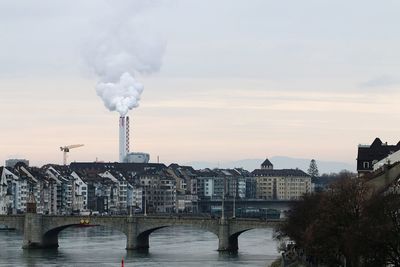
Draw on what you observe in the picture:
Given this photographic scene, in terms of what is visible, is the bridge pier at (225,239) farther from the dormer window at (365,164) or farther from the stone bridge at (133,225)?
the dormer window at (365,164)

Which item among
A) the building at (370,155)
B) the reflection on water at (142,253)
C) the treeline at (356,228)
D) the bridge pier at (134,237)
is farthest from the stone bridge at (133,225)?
the treeline at (356,228)

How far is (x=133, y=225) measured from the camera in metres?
109

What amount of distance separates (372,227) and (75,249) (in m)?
58.8

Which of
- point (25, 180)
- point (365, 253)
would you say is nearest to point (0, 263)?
point (365, 253)

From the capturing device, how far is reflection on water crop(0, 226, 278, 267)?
9025 cm

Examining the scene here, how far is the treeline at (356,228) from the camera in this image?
170 ft

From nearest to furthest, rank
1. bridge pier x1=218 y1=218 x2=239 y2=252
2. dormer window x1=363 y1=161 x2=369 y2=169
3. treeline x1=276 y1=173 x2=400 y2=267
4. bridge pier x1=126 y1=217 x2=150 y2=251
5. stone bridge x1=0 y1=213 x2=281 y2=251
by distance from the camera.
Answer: treeline x1=276 y1=173 x2=400 y2=267, bridge pier x1=218 y1=218 x2=239 y2=252, stone bridge x1=0 y1=213 x2=281 y2=251, bridge pier x1=126 y1=217 x2=150 y2=251, dormer window x1=363 y1=161 x2=369 y2=169

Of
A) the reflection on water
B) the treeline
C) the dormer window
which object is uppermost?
the dormer window

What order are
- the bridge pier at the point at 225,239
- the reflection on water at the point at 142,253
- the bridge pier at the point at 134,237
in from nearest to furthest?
the reflection on water at the point at 142,253
the bridge pier at the point at 225,239
the bridge pier at the point at 134,237

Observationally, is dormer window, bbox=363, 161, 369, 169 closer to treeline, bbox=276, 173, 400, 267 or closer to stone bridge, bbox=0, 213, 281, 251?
stone bridge, bbox=0, 213, 281, 251

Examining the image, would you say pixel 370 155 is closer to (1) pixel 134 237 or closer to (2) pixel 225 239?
(2) pixel 225 239

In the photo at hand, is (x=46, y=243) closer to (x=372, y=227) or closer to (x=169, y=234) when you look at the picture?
(x=169, y=234)

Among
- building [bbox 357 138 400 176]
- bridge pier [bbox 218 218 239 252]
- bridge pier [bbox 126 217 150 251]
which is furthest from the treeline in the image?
bridge pier [bbox 126 217 150 251]

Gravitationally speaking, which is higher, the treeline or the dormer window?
the dormer window
